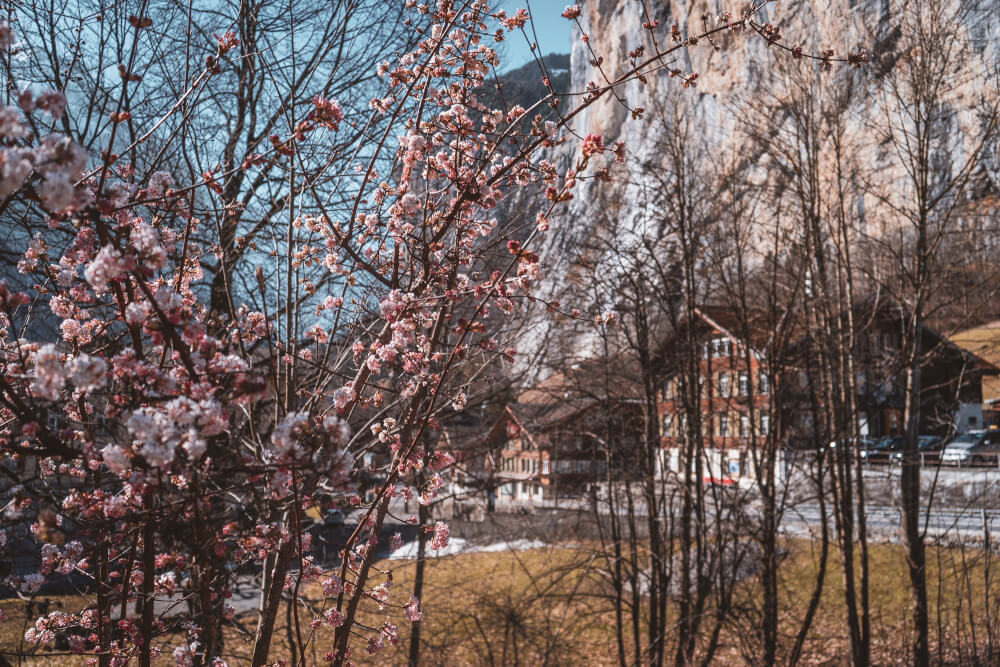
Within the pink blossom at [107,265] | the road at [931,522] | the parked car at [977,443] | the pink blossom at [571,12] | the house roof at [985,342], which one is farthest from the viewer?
the parked car at [977,443]

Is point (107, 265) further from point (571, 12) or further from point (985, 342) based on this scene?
point (985, 342)

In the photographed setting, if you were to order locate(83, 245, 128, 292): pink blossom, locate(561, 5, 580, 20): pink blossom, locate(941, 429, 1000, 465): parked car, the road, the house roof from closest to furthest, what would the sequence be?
locate(83, 245, 128, 292): pink blossom
locate(561, 5, 580, 20): pink blossom
the house roof
the road
locate(941, 429, 1000, 465): parked car

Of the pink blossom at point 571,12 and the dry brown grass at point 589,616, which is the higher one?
the pink blossom at point 571,12

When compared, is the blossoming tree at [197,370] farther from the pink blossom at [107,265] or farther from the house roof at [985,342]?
the house roof at [985,342]

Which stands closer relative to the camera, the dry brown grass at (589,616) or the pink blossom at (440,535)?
the pink blossom at (440,535)

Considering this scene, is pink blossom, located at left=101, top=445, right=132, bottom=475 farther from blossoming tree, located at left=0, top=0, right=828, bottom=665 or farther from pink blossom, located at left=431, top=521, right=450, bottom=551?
pink blossom, located at left=431, top=521, right=450, bottom=551

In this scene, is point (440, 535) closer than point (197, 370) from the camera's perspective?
No

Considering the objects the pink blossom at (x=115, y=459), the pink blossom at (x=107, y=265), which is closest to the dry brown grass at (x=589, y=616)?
the pink blossom at (x=115, y=459)

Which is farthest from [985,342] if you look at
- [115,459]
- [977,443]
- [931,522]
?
[977,443]

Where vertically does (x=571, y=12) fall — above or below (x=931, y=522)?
above

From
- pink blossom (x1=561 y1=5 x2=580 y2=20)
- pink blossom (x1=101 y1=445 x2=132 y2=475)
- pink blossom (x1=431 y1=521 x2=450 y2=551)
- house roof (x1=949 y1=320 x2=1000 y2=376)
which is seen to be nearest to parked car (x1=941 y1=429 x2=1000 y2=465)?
house roof (x1=949 y1=320 x2=1000 y2=376)

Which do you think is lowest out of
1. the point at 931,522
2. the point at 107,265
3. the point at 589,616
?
the point at 589,616

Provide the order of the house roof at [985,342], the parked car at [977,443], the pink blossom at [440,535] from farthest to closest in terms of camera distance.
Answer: the parked car at [977,443], the house roof at [985,342], the pink blossom at [440,535]

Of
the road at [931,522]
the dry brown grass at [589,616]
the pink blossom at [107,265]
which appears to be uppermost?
the pink blossom at [107,265]
